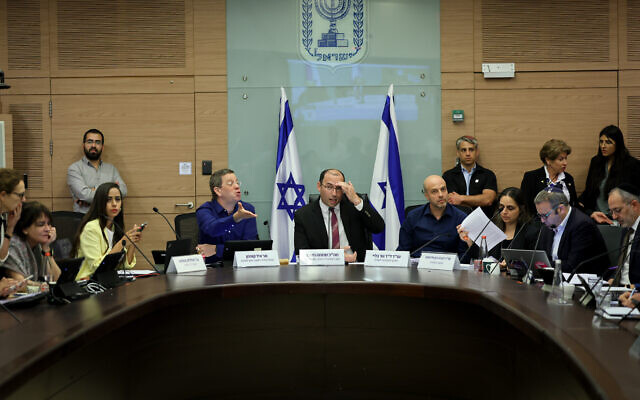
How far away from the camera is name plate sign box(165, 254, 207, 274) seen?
3.60 meters

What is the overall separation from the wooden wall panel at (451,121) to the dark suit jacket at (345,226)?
6.16 feet

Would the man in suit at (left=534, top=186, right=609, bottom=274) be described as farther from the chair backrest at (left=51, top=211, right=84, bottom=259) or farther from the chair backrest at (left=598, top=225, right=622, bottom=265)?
the chair backrest at (left=51, top=211, right=84, bottom=259)

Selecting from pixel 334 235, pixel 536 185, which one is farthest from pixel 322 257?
pixel 536 185

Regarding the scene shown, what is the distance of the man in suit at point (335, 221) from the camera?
4.36 m

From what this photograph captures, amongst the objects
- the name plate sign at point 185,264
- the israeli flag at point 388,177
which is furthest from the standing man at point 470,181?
the name plate sign at point 185,264

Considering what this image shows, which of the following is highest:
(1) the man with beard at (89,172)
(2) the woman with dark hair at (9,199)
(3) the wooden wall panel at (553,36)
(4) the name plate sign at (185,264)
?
(3) the wooden wall panel at (553,36)

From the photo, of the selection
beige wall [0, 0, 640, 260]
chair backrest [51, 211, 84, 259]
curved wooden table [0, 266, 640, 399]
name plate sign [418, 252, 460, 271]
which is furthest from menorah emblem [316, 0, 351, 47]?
curved wooden table [0, 266, 640, 399]

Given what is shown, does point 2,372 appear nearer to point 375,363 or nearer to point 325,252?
point 375,363

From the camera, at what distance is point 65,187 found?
20.1 feet

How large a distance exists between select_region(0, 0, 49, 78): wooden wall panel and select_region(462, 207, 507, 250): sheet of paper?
4.40 metres

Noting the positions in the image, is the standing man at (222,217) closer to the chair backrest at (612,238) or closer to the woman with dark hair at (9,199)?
the woman with dark hair at (9,199)

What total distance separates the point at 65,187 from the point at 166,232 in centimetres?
104

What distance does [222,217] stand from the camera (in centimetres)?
440

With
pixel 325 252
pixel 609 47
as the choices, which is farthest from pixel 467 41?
pixel 325 252
